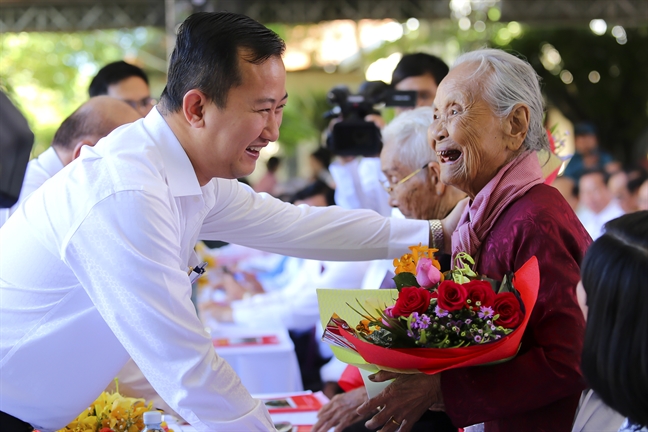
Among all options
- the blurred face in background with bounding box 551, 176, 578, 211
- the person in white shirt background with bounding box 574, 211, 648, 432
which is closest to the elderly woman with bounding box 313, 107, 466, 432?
the person in white shirt background with bounding box 574, 211, 648, 432

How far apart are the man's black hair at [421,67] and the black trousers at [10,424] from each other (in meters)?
2.73

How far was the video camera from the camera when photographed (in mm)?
3664

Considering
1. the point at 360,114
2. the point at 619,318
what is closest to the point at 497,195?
the point at 619,318

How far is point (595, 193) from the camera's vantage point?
7.77 m

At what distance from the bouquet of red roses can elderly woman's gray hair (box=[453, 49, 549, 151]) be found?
18.4 inches

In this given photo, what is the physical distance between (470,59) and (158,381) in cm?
118

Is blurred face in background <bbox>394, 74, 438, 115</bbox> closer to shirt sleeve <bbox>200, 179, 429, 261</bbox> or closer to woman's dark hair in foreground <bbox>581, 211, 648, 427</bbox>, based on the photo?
shirt sleeve <bbox>200, 179, 429, 261</bbox>

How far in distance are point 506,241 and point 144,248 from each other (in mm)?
885

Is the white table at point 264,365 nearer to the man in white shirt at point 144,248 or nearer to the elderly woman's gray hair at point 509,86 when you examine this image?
the man in white shirt at point 144,248

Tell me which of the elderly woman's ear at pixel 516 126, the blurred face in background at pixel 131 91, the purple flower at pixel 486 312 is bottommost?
the blurred face in background at pixel 131 91

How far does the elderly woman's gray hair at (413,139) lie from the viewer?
2.60 meters

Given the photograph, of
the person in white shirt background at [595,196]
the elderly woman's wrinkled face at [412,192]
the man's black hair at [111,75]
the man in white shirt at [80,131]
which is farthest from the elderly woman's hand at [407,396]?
the person in white shirt background at [595,196]

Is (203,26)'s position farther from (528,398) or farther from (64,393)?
(528,398)

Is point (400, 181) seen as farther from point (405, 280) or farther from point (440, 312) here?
point (440, 312)
